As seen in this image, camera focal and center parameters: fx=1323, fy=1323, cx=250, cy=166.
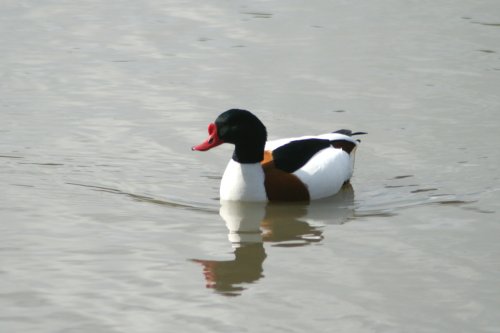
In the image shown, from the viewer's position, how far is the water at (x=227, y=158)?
8.39 metres

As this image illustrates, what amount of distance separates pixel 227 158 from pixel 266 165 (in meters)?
1.31

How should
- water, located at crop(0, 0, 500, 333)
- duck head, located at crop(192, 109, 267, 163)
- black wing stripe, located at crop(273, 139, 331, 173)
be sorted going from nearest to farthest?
water, located at crop(0, 0, 500, 333) → duck head, located at crop(192, 109, 267, 163) → black wing stripe, located at crop(273, 139, 331, 173)

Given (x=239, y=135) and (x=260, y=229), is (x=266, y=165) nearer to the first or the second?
(x=239, y=135)

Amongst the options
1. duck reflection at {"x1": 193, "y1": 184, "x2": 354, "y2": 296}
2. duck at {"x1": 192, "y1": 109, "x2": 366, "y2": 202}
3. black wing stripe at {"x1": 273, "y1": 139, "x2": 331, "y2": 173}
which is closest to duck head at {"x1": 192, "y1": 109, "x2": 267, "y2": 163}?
duck at {"x1": 192, "y1": 109, "x2": 366, "y2": 202}

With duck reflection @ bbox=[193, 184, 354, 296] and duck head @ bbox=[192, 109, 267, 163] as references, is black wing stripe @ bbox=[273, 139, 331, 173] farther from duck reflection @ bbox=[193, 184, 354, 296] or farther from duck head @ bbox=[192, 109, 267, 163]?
duck reflection @ bbox=[193, 184, 354, 296]

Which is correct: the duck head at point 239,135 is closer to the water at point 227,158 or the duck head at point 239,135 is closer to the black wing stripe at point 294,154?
the black wing stripe at point 294,154

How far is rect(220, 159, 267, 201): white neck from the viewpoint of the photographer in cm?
1123

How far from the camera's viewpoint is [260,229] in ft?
34.6

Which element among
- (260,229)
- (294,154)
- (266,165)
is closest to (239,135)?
(266,165)

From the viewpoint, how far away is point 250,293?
8.63 metres

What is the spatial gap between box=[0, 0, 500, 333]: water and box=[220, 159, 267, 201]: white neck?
0.13m

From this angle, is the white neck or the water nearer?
the water

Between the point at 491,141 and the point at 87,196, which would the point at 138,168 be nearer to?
the point at 87,196

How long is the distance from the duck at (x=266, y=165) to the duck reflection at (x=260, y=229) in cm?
9
